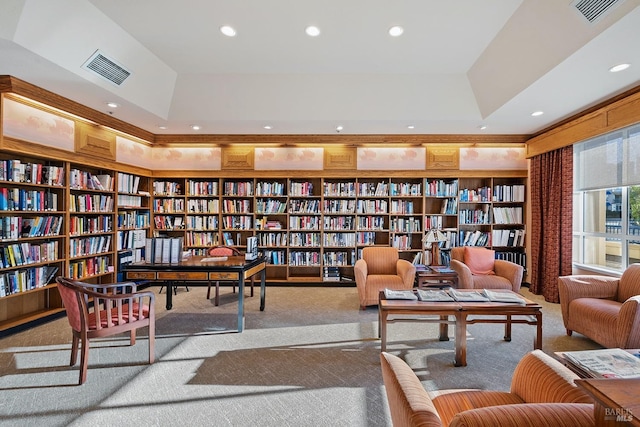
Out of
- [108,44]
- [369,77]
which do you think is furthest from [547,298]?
[108,44]

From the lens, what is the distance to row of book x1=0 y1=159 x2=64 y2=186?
3.59 meters

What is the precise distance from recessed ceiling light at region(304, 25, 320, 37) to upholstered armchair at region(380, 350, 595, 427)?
342cm

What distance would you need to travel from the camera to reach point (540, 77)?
3.35 meters

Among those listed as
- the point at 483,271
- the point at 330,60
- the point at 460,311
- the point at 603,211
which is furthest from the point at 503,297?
the point at 330,60

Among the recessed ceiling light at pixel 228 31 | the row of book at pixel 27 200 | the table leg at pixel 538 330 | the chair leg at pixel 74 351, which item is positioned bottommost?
the chair leg at pixel 74 351

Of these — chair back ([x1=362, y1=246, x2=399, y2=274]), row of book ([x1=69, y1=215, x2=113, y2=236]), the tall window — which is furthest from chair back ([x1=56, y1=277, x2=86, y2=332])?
the tall window

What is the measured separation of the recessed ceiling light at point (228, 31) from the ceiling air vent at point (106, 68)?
4.41 feet

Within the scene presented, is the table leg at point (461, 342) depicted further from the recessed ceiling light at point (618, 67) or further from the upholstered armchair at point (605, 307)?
the recessed ceiling light at point (618, 67)

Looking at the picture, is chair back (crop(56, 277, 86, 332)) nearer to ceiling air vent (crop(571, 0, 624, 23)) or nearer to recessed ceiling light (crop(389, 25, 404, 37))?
recessed ceiling light (crop(389, 25, 404, 37))

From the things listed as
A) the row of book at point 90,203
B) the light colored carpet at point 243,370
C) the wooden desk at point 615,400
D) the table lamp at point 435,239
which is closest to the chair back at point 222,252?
the light colored carpet at point 243,370

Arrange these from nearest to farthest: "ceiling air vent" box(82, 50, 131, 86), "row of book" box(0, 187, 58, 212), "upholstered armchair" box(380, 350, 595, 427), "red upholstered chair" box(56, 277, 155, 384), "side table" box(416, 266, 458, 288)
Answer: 1. "upholstered armchair" box(380, 350, 595, 427)
2. "red upholstered chair" box(56, 277, 155, 384)
3. "ceiling air vent" box(82, 50, 131, 86)
4. "row of book" box(0, 187, 58, 212)
5. "side table" box(416, 266, 458, 288)

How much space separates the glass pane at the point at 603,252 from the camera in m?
4.34

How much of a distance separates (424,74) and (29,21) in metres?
4.42

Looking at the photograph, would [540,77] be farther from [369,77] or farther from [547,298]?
[547,298]
